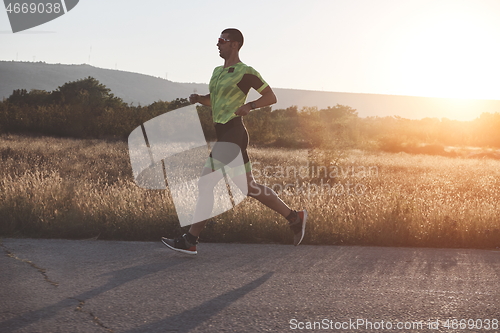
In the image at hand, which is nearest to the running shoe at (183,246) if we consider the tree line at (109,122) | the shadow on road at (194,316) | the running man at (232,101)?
the running man at (232,101)

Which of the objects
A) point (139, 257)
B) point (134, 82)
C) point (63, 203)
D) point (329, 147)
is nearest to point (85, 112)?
point (329, 147)

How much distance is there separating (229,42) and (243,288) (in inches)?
84.1

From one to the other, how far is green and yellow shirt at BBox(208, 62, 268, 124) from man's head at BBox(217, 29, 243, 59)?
155 mm

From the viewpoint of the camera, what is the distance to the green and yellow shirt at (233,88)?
4.38 meters

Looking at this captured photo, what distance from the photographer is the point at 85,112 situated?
37.5 meters

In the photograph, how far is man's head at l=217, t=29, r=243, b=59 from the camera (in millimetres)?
4477

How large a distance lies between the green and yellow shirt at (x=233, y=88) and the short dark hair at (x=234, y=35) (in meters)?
0.25

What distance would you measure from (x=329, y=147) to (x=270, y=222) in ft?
46.8

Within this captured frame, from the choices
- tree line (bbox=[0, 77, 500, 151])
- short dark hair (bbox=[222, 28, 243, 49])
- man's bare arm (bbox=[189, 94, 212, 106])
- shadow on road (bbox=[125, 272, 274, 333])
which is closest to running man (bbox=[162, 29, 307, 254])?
short dark hair (bbox=[222, 28, 243, 49])

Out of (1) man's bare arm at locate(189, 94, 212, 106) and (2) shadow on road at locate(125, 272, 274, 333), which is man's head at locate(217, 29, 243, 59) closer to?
(1) man's bare arm at locate(189, 94, 212, 106)

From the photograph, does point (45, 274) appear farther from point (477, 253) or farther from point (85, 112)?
point (85, 112)

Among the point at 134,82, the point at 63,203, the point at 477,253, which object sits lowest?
the point at 477,253

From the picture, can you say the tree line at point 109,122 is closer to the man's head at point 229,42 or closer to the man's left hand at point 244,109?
the man's head at point 229,42

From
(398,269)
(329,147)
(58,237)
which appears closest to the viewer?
(398,269)
